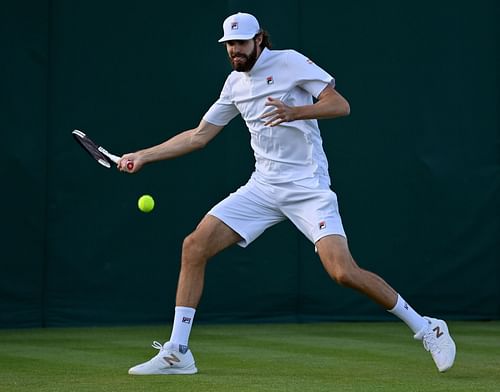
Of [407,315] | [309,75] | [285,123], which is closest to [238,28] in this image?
[309,75]

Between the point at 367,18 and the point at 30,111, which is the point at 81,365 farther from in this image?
the point at 367,18

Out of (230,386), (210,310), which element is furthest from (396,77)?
(230,386)

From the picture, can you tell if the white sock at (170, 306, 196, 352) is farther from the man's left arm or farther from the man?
the man's left arm

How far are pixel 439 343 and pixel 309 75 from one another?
1.46m

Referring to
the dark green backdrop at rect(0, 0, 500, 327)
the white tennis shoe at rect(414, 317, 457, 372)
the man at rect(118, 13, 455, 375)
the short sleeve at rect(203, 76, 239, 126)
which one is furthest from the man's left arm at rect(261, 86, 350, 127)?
the dark green backdrop at rect(0, 0, 500, 327)

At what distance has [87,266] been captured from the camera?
31.5 ft

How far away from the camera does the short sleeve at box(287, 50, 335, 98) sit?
248 inches

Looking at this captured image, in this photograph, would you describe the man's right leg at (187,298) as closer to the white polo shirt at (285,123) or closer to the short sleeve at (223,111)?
the white polo shirt at (285,123)

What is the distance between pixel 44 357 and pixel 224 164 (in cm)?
303

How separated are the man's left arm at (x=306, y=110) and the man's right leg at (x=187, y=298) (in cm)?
66

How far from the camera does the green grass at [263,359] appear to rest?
5.77 meters

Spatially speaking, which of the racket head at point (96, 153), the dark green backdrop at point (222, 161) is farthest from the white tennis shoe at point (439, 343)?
the dark green backdrop at point (222, 161)

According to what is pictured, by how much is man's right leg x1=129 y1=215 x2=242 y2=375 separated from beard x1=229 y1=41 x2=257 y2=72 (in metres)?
0.77

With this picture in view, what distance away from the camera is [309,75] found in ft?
20.8
